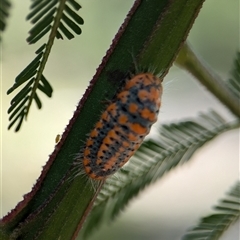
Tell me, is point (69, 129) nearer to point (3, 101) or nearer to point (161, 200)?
point (3, 101)

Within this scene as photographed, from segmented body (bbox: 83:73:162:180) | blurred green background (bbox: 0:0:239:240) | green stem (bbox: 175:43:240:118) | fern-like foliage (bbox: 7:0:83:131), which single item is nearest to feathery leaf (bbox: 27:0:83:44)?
fern-like foliage (bbox: 7:0:83:131)

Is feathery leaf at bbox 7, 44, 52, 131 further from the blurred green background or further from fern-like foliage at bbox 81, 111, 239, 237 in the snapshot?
the blurred green background

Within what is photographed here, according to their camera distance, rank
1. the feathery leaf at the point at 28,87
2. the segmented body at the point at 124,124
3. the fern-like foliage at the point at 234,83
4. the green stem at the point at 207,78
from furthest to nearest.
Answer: the fern-like foliage at the point at 234,83, the green stem at the point at 207,78, the segmented body at the point at 124,124, the feathery leaf at the point at 28,87

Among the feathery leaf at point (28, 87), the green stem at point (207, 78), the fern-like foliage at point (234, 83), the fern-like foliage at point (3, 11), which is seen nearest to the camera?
the fern-like foliage at point (3, 11)

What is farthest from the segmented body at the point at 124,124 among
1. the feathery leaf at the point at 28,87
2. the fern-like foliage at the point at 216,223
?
the fern-like foliage at the point at 216,223

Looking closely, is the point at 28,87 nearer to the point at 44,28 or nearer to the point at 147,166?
the point at 44,28

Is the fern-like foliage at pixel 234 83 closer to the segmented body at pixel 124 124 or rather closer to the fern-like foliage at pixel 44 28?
the segmented body at pixel 124 124
